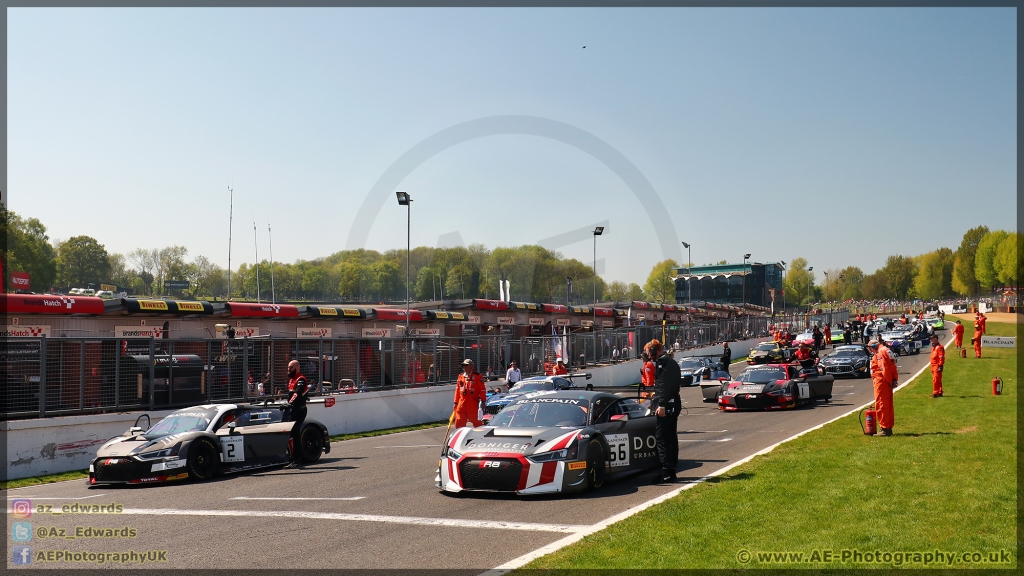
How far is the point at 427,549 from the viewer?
747 cm

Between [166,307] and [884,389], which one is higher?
[166,307]

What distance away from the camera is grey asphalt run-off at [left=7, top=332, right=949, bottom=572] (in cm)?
734

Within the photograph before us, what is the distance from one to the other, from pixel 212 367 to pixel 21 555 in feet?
40.7

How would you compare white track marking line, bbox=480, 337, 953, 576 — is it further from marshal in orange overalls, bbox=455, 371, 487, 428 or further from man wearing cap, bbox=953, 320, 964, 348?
man wearing cap, bbox=953, 320, 964, 348

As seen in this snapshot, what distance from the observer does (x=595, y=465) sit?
10.7m

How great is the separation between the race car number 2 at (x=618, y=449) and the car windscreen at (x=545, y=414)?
18.1 inches

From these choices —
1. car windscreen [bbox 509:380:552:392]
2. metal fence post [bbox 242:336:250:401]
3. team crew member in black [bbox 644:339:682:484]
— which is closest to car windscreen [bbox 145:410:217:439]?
metal fence post [bbox 242:336:250:401]

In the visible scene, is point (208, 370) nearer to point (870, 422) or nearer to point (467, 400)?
point (467, 400)

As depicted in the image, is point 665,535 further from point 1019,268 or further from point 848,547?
point 1019,268

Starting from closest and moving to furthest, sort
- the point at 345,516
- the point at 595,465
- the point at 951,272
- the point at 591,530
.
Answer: the point at 591,530 < the point at 345,516 < the point at 595,465 < the point at 951,272

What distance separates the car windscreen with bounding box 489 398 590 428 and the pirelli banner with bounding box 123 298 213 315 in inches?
704

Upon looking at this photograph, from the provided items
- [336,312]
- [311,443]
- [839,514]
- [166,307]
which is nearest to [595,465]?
[839,514]

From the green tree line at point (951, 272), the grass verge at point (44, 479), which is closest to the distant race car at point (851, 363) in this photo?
the grass verge at point (44, 479)

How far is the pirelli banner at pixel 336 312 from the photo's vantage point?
32.2m
